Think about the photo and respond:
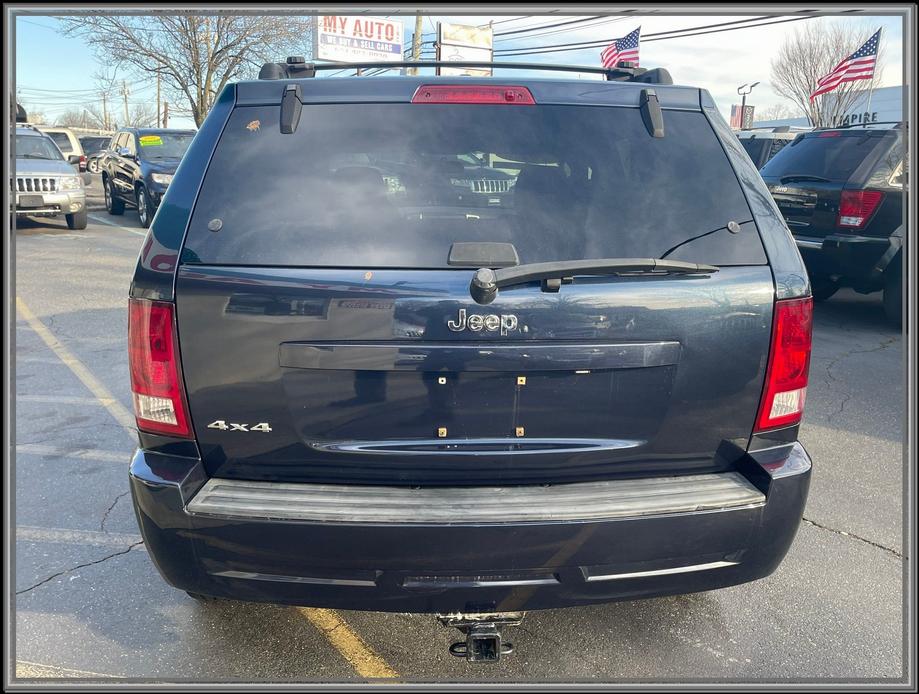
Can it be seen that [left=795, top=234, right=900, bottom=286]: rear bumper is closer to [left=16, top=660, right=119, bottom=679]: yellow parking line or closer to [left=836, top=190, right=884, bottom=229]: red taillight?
[left=836, top=190, right=884, bottom=229]: red taillight

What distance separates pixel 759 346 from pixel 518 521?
0.97m

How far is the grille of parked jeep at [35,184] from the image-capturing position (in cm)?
1393

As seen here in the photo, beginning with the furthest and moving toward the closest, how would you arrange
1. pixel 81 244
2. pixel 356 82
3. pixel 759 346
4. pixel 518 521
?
pixel 81 244
pixel 356 82
pixel 759 346
pixel 518 521

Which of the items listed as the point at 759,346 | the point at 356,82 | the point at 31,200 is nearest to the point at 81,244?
the point at 31,200

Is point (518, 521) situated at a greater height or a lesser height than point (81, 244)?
lesser

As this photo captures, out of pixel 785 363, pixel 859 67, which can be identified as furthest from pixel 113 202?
pixel 859 67

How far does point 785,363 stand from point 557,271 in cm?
85

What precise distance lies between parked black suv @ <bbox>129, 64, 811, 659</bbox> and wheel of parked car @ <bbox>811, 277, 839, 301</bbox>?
7345 millimetres

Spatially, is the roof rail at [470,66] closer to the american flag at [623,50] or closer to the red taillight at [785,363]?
the red taillight at [785,363]

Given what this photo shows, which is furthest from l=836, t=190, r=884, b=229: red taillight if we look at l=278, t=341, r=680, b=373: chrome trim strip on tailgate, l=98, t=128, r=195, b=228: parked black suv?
l=98, t=128, r=195, b=228: parked black suv

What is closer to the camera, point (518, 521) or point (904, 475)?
point (518, 521)

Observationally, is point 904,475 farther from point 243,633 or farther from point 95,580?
point 95,580

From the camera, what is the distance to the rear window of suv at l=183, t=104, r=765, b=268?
7.73 ft

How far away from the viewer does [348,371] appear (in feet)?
7.52
